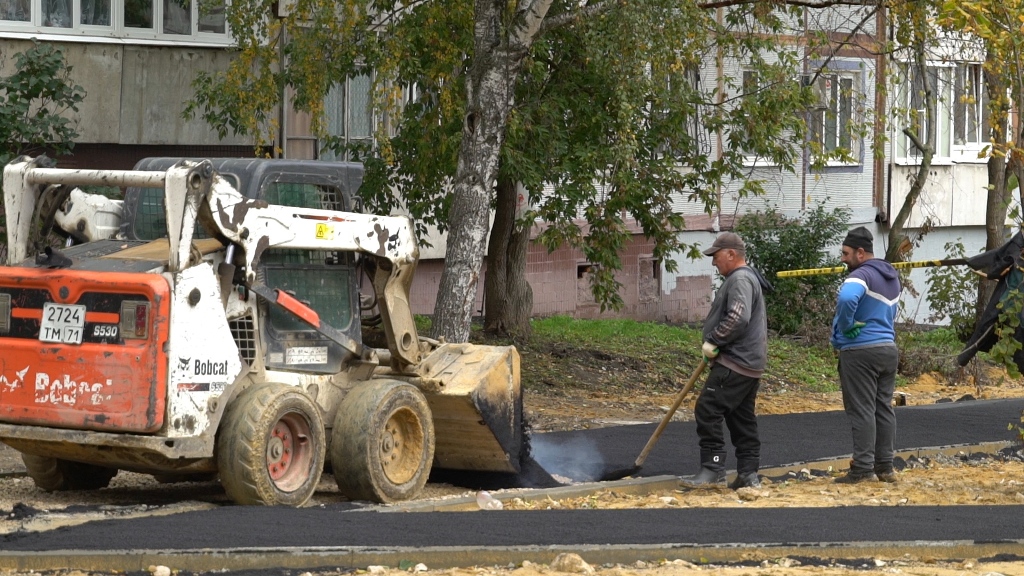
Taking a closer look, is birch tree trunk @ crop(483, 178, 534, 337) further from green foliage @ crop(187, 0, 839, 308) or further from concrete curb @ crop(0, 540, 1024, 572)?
concrete curb @ crop(0, 540, 1024, 572)

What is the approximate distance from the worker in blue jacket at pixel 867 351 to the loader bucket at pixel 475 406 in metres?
2.35

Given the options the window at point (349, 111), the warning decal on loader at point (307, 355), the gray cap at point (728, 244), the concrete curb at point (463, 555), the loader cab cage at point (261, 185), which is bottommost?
the concrete curb at point (463, 555)

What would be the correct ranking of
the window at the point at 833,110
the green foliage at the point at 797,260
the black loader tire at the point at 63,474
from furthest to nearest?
the window at the point at 833,110 < the green foliage at the point at 797,260 < the black loader tire at the point at 63,474

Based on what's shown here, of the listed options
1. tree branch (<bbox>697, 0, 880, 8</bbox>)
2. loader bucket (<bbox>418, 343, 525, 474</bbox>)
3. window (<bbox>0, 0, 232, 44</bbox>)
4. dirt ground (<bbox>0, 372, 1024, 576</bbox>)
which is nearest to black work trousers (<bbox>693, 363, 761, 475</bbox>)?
dirt ground (<bbox>0, 372, 1024, 576</bbox>)

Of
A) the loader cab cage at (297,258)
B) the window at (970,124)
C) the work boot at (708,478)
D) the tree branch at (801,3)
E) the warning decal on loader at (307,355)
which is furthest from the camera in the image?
the window at (970,124)

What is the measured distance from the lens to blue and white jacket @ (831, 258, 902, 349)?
33.3 ft

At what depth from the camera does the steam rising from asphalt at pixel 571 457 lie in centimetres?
1078

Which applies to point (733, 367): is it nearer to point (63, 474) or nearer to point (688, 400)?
point (63, 474)

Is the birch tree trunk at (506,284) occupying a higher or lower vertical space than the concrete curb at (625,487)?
higher

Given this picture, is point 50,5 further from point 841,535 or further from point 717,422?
point 841,535

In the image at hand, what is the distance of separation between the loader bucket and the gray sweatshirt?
1406 mm

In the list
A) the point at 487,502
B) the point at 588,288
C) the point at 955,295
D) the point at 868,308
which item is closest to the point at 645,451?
the point at 868,308

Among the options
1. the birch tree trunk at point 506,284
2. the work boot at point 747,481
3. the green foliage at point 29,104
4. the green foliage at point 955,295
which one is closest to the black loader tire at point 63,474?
the work boot at point 747,481

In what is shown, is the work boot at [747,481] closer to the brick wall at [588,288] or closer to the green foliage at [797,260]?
the brick wall at [588,288]
